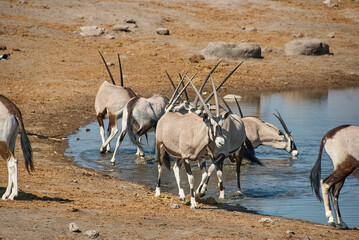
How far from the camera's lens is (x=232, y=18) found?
34.9 m

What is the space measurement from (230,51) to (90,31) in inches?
312

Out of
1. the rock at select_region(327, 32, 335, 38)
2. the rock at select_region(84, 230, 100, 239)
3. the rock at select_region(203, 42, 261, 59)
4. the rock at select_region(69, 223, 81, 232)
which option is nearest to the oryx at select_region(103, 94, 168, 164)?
the rock at select_region(69, 223, 81, 232)

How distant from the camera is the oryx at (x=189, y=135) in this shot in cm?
785

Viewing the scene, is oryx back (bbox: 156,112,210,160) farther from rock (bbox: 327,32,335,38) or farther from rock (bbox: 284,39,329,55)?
rock (bbox: 327,32,335,38)

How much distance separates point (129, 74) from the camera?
23031mm

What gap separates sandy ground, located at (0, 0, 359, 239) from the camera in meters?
6.64

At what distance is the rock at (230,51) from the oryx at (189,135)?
17287 millimetres

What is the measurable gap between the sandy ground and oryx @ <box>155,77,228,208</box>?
0.69 meters

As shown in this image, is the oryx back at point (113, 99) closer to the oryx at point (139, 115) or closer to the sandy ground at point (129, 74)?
the oryx at point (139, 115)

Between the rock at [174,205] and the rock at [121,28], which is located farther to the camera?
the rock at [121,28]

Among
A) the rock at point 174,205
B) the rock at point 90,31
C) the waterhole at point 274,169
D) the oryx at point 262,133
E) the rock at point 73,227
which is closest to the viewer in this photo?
the rock at point 73,227

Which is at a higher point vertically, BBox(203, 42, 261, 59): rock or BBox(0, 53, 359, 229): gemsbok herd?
BBox(0, 53, 359, 229): gemsbok herd

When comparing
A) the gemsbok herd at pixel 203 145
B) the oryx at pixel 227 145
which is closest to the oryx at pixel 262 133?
the gemsbok herd at pixel 203 145

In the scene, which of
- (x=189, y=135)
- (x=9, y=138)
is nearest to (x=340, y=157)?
(x=189, y=135)
